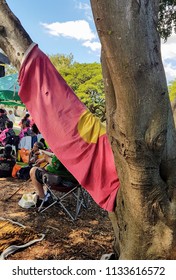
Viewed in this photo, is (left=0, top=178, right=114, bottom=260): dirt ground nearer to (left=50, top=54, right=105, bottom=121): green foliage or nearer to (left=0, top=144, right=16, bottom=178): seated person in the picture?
(left=0, top=144, right=16, bottom=178): seated person

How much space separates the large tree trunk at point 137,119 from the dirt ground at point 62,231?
88 centimetres

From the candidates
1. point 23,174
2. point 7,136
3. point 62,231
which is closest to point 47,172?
point 62,231

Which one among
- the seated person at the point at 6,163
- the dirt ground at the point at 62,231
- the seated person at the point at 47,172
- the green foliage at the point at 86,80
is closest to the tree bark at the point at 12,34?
the dirt ground at the point at 62,231

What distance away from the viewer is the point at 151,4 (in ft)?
7.15

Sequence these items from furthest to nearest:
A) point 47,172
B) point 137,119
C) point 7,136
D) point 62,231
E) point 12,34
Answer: point 7,136, point 47,172, point 62,231, point 12,34, point 137,119

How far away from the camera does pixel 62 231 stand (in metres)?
4.63

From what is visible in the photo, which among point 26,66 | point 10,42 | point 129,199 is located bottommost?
point 129,199

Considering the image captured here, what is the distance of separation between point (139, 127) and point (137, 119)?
6 cm

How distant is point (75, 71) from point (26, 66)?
2647 centimetres

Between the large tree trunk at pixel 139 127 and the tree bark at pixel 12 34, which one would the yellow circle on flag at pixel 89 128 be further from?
the tree bark at pixel 12 34

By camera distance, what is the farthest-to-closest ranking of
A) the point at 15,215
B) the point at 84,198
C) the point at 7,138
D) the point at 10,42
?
the point at 7,138 → the point at 84,198 → the point at 15,215 → the point at 10,42

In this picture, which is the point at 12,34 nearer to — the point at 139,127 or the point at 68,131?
the point at 68,131
